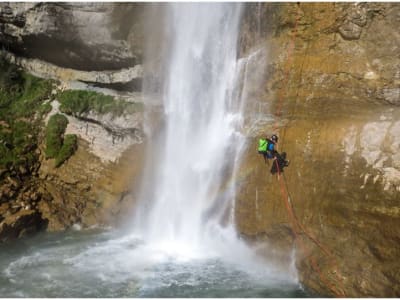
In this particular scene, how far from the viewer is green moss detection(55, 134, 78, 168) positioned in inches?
643

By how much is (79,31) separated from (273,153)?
32.6 feet

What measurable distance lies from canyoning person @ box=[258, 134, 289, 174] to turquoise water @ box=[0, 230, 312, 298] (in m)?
2.79

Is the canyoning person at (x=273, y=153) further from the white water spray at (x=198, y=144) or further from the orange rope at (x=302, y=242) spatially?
the white water spray at (x=198, y=144)

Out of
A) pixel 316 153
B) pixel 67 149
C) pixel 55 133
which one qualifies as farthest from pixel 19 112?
pixel 316 153

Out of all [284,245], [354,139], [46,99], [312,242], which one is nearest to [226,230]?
[284,245]

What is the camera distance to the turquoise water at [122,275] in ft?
32.5

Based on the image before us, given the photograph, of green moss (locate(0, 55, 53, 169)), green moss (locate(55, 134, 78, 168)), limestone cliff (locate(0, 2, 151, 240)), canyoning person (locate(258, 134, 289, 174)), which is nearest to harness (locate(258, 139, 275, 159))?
canyoning person (locate(258, 134, 289, 174))

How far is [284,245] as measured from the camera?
1060 centimetres

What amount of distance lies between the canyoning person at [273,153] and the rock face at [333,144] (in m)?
0.22

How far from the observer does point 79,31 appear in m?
16.4

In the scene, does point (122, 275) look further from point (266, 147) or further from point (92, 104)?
point (92, 104)

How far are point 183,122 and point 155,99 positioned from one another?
7.22 feet

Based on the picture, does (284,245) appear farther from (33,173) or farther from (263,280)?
(33,173)

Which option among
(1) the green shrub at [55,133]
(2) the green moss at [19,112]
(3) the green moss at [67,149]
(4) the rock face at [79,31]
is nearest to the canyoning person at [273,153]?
(4) the rock face at [79,31]
